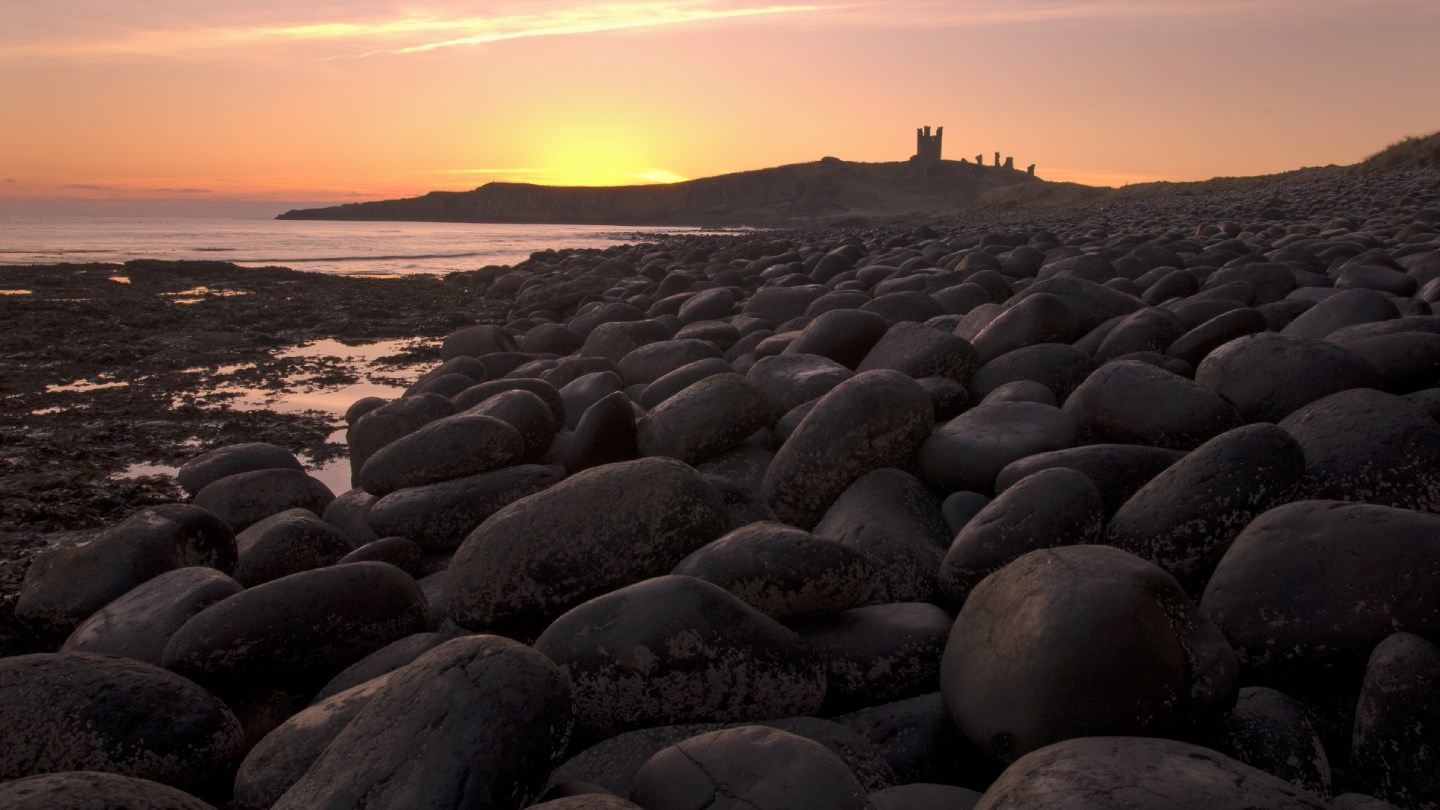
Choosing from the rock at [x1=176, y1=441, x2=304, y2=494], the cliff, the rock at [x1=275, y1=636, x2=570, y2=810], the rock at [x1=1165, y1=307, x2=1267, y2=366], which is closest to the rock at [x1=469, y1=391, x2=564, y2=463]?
the rock at [x1=176, y1=441, x2=304, y2=494]

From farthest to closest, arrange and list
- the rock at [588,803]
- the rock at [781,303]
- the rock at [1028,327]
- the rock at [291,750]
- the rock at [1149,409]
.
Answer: the rock at [781,303] < the rock at [1028,327] < the rock at [1149,409] < the rock at [291,750] < the rock at [588,803]

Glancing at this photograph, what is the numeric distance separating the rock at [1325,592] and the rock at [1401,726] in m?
0.13

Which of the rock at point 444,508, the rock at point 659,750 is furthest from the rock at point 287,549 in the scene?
the rock at point 659,750

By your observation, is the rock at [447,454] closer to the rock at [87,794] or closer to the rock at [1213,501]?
the rock at [87,794]

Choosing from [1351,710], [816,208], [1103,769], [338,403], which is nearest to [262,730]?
[1103,769]

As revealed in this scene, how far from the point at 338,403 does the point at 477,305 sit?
6134 millimetres

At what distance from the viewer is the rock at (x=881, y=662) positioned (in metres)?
2.04

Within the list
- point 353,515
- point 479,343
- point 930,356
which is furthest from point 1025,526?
point 479,343

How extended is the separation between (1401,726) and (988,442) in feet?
4.80

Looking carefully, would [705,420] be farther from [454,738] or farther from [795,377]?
[454,738]

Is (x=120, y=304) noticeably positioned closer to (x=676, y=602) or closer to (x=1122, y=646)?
(x=676, y=602)

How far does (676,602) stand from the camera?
1.95 m

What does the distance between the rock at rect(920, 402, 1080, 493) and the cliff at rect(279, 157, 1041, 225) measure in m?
72.7

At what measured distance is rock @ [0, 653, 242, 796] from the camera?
6.20 ft
